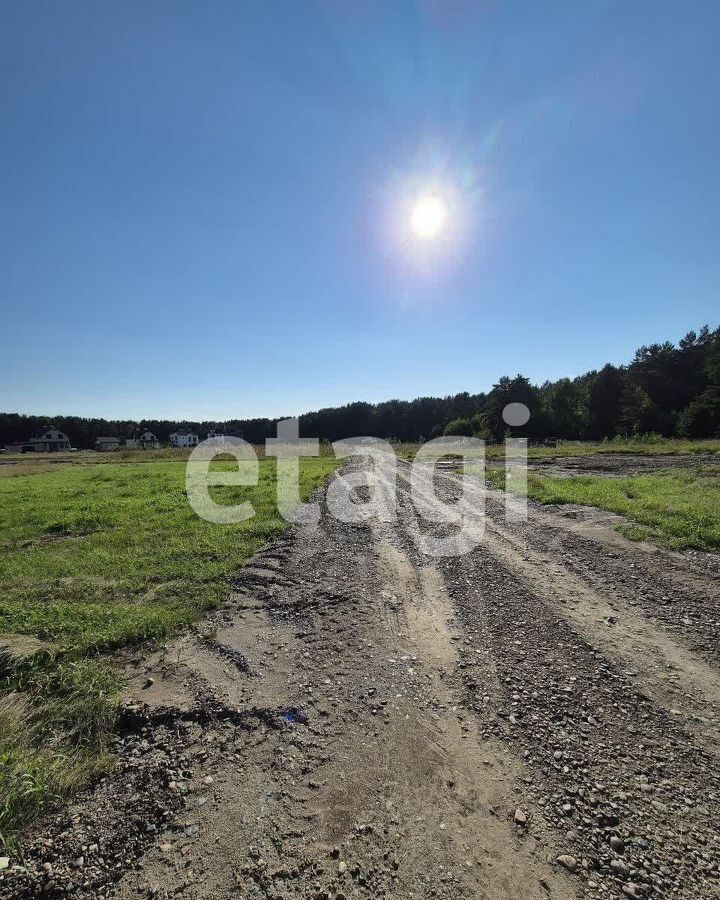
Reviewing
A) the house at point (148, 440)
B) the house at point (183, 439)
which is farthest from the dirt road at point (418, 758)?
the house at point (148, 440)

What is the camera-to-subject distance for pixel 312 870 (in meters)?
2.49

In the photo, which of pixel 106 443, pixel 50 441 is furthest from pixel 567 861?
pixel 50 441

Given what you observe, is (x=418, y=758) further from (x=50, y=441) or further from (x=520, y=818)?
(x=50, y=441)

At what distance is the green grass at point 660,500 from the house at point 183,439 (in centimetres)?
11275

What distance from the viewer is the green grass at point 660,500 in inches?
340

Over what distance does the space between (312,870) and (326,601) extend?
4.01 metres

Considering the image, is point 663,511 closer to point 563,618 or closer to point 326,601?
point 563,618

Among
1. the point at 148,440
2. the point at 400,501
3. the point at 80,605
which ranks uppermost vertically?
the point at 148,440

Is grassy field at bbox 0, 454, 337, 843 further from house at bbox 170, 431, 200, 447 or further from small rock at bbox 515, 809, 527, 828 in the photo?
house at bbox 170, 431, 200, 447

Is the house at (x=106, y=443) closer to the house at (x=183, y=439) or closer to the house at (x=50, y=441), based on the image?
the house at (x=50, y=441)

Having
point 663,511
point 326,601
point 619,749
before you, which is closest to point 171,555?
point 326,601

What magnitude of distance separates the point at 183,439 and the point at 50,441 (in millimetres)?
35622

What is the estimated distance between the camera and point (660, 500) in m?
11.5

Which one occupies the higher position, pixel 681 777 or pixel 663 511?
pixel 663 511
